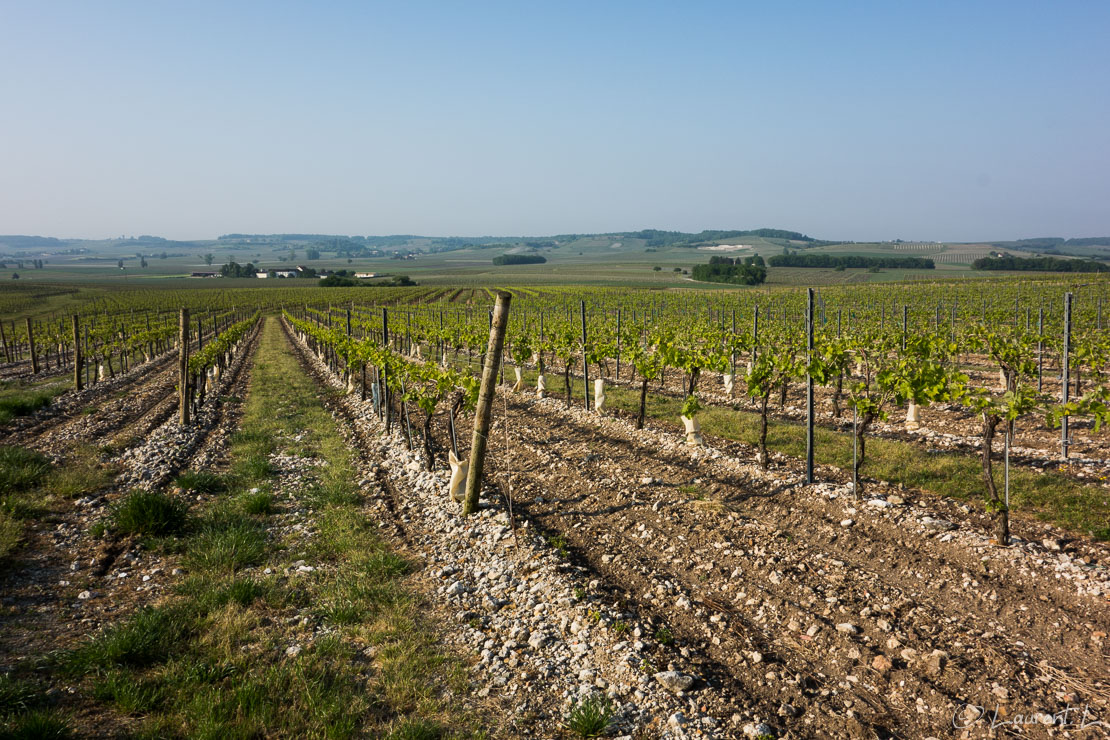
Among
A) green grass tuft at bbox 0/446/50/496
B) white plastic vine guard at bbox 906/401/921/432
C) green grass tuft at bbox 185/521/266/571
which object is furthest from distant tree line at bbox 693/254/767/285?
green grass tuft at bbox 185/521/266/571

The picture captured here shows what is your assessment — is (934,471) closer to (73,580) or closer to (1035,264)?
(73,580)

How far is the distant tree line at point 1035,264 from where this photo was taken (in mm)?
93100

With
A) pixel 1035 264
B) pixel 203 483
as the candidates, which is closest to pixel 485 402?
pixel 203 483

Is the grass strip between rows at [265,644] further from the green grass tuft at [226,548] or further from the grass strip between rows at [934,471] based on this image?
the grass strip between rows at [934,471]

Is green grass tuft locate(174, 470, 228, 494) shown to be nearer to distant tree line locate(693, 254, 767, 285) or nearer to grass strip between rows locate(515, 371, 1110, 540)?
grass strip between rows locate(515, 371, 1110, 540)

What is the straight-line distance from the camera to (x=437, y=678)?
4.72 m

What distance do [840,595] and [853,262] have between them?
134543 millimetres

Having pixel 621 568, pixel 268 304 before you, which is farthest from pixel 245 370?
pixel 268 304

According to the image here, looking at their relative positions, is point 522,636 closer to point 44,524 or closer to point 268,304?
point 44,524

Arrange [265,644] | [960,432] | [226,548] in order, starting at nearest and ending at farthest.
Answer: [265,644] < [226,548] < [960,432]

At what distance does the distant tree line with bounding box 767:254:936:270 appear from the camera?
113956 millimetres

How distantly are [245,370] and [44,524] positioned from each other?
59.2 feet

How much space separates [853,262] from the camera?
408 ft

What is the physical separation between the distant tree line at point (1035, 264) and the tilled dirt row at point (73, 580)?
116 meters
